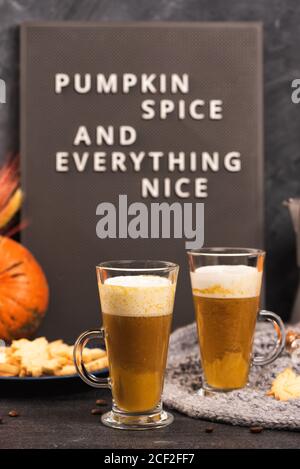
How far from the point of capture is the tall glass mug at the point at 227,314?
1260 mm

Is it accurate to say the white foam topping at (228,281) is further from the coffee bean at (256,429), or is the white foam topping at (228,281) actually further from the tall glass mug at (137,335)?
the coffee bean at (256,429)

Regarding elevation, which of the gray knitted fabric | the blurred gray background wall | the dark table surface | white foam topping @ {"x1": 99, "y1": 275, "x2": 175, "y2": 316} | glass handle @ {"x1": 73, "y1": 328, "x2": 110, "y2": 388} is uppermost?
→ the blurred gray background wall

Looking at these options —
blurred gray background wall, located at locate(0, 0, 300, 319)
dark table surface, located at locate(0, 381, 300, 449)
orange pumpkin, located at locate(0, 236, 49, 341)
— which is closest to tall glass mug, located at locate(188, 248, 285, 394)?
dark table surface, located at locate(0, 381, 300, 449)

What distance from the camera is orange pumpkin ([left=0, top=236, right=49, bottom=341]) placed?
191cm

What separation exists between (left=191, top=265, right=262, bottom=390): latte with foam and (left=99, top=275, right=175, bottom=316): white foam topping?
154mm

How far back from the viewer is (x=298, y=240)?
78.9 inches

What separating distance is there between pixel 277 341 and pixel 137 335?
32 cm

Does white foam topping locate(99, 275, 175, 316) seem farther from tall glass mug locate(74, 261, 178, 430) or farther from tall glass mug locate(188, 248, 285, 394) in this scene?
tall glass mug locate(188, 248, 285, 394)

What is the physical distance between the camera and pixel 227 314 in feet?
4.14

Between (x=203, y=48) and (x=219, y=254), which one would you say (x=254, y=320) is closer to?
(x=219, y=254)

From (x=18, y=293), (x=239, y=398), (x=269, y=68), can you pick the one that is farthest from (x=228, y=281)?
(x=269, y=68)

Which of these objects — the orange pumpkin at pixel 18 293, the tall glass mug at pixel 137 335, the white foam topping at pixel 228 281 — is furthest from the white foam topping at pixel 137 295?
the orange pumpkin at pixel 18 293

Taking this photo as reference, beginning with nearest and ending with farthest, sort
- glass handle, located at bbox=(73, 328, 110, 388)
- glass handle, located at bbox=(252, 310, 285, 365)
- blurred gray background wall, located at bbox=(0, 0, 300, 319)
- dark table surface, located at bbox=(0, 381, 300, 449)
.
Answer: dark table surface, located at bbox=(0, 381, 300, 449) → glass handle, located at bbox=(73, 328, 110, 388) → glass handle, located at bbox=(252, 310, 285, 365) → blurred gray background wall, located at bbox=(0, 0, 300, 319)

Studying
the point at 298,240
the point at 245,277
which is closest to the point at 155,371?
the point at 245,277
